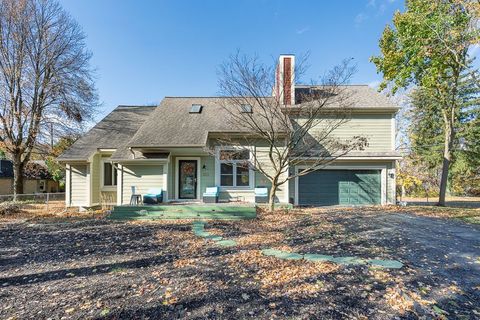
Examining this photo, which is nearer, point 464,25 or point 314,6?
point 464,25

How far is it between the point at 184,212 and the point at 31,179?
2873 centimetres

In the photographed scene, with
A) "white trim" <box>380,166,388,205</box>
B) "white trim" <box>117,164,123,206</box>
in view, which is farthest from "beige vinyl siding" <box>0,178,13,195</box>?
"white trim" <box>380,166,388,205</box>

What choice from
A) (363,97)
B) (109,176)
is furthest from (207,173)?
(363,97)

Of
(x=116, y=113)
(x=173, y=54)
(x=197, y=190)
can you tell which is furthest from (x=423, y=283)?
(x=116, y=113)

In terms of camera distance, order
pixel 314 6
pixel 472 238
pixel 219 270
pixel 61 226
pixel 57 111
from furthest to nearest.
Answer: pixel 57 111 < pixel 314 6 < pixel 61 226 < pixel 472 238 < pixel 219 270

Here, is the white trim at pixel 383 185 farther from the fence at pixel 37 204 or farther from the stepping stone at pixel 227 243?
the fence at pixel 37 204

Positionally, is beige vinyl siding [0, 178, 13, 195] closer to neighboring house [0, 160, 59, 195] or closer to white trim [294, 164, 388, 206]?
neighboring house [0, 160, 59, 195]

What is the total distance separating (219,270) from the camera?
4316 mm

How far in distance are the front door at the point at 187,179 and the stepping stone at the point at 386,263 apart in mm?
8960

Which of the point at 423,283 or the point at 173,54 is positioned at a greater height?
the point at 173,54

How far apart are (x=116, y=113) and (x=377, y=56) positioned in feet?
51.5

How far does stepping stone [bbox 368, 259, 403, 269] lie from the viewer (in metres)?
4.43

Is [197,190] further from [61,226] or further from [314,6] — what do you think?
[314,6]

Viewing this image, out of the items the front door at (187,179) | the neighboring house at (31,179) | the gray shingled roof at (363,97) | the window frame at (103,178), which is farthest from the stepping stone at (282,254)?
the neighboring house at (31,179)
